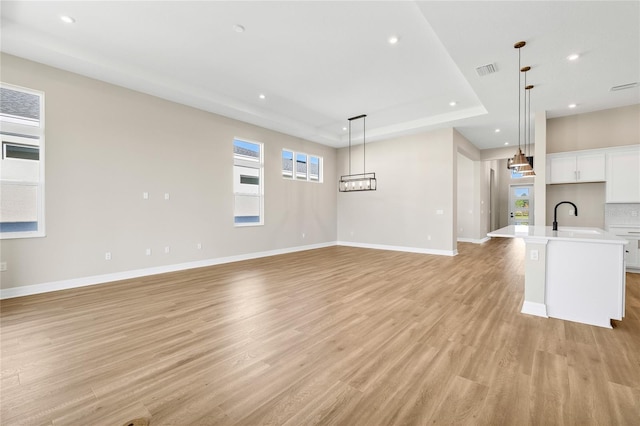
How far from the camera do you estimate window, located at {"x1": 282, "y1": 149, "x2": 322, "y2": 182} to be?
776 centimetres

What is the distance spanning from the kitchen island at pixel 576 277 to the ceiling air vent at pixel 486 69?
2.41 metres

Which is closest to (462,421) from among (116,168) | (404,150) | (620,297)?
(620,297)

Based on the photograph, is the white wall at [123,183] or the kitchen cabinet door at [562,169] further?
the kitchen cabinet door at [562,169]

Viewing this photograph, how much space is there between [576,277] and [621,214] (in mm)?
3721

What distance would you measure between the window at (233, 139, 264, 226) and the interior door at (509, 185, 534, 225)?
12.4m

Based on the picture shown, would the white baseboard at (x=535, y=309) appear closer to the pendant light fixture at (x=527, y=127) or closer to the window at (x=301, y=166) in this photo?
the pendant light fixture at (x=527, y=127)

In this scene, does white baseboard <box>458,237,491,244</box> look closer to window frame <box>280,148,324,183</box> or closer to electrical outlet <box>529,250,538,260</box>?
window frame <box>280,148,324,183</box>

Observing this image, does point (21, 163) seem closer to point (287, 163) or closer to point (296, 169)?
point (287, 163)

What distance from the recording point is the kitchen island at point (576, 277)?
9.06 ft

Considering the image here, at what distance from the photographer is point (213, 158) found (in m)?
6.01

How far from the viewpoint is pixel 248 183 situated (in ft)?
22.4

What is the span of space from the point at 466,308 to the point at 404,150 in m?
5.51

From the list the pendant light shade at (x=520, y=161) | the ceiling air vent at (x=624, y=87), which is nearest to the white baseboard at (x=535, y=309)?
the pendant light shade at (x=520, y=161)

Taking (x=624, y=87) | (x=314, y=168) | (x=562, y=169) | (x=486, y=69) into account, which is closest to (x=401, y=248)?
(x=314, y=168)
